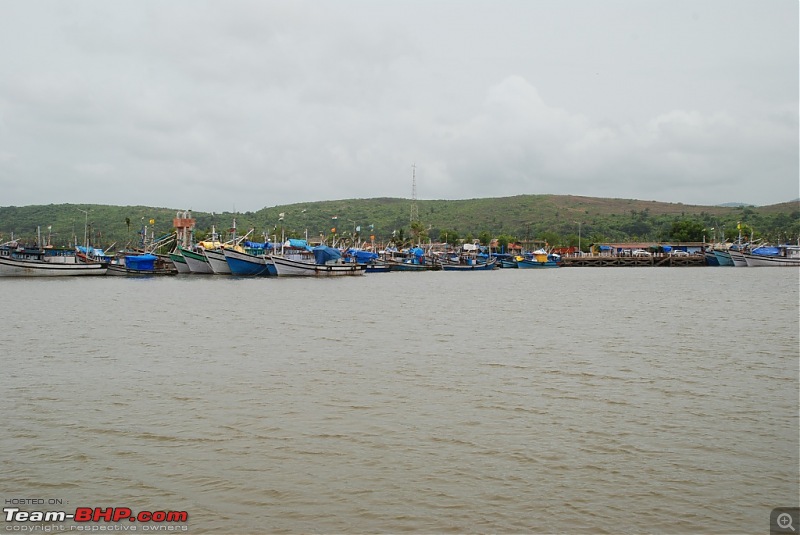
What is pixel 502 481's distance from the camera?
35.8ft

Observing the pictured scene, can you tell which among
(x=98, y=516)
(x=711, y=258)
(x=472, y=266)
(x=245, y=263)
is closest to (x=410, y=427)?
(x=98, y=516)

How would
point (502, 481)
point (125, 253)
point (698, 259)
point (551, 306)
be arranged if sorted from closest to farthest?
point (502, 481) < point (551, 306) < point (125, 253) < point (698, 259)

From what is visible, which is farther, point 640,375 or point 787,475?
point 640,375

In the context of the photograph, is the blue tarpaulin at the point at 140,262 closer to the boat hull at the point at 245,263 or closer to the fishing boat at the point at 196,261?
the fishing boat at the point at 196,261

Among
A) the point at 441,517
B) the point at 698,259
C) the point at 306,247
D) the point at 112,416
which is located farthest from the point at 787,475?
the point at 698,259

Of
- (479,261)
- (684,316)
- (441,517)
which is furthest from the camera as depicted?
(479,261)

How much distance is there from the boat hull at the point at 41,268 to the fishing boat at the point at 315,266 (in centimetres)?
2075

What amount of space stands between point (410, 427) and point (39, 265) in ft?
244

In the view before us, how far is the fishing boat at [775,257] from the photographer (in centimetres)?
11688

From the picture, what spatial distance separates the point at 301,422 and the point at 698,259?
13817cm

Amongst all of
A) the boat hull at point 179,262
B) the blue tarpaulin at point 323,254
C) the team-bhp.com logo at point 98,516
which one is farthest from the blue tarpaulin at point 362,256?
the team-bhp.com logo at point 98,516

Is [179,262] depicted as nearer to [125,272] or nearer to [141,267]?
[141,267]

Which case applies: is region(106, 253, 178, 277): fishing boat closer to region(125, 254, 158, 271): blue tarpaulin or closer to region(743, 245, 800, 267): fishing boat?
region(125, 254, 158, 271): blue tarpaulin

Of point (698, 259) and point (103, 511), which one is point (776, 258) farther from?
point (103, 511)
